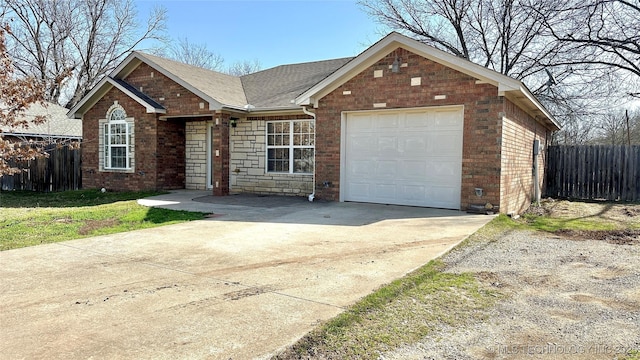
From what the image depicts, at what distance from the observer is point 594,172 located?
14.8m

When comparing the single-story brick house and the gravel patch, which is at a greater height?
the single-story brick house

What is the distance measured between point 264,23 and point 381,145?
14143mm

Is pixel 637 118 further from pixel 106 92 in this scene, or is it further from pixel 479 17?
pixel 106 92

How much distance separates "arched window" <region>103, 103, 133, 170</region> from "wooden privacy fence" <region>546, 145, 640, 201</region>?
1541 cm

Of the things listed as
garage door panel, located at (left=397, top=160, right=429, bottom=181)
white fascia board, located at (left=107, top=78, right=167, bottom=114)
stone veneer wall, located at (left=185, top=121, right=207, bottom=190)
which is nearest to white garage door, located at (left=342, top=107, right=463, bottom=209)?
garage door panel, located at (left=397, top=160, right=429, bottom=181)

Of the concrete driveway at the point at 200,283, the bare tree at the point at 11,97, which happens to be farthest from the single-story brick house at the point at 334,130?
the bare tree at the point at 11,97

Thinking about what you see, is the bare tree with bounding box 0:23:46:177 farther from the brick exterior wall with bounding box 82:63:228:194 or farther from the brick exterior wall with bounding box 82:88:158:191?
the brick exterior wall with bounding box 82:88:158:191

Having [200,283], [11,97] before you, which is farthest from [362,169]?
[11,97]

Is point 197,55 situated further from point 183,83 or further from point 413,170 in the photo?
point 413,170

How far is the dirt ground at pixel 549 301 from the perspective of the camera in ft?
9.52

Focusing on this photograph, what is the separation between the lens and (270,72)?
17.4 m

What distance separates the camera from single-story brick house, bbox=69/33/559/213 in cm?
923

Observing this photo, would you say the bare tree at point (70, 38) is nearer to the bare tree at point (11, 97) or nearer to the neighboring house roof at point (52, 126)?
the neighboring house roof at point (52, 126)

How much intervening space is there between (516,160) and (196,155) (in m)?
10.2
